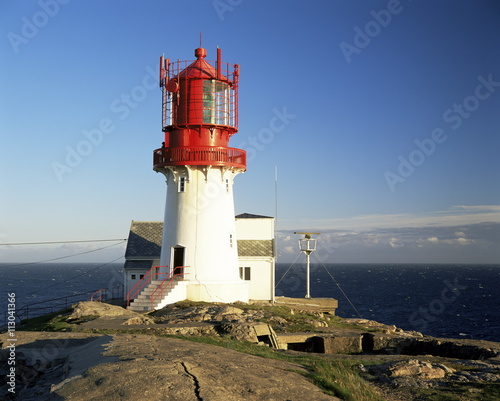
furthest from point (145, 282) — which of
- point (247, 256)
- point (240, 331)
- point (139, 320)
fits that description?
point (240, 331)

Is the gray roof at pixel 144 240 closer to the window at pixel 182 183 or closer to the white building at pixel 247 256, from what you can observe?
the white building at pixel 247 256

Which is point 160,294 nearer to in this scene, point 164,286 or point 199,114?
point 164,286

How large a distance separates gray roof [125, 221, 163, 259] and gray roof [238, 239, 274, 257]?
545cm

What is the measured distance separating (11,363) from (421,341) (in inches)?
568

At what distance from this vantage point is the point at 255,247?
35562mm

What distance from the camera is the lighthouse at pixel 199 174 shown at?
29.3 m

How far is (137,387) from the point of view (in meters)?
9.77

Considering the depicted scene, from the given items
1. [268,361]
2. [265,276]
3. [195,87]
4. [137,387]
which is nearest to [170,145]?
[195,87]

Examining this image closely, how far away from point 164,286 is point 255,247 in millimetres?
8424

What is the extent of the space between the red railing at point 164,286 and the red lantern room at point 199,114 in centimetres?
596

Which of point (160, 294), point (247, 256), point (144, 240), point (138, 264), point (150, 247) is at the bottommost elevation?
point (160, 294)

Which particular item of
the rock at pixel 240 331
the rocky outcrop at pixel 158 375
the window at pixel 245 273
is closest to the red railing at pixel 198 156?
the window at pixel 245 273

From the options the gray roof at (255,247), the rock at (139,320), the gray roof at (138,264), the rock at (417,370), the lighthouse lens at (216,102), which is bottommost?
the rock at (417,370)

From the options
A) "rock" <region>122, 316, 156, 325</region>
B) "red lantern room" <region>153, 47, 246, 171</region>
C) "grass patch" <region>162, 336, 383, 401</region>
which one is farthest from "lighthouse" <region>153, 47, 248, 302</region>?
"grass patch" <region>162, 336, 383, 401</region>
